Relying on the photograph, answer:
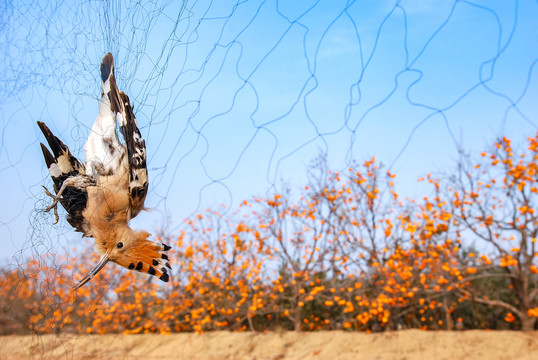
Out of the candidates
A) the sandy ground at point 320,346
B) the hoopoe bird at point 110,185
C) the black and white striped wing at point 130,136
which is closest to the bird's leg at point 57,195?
the hoopoe bird at point 110,185

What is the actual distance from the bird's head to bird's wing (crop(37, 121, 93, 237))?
0.16 meters

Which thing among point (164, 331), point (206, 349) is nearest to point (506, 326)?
point (206, 349)

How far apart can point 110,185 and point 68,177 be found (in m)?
0.19

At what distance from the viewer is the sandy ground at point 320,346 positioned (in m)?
5.65

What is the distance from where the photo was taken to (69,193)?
78.7 inches

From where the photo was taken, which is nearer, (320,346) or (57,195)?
(57,195)

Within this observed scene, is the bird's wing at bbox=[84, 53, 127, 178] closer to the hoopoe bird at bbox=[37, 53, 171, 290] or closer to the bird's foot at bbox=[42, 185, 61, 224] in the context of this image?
the hoopoe bird at bbox=[37, 53, 171, 290]

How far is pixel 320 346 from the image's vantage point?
22.4ft

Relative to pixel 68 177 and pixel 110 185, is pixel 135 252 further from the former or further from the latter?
pixel 68 177

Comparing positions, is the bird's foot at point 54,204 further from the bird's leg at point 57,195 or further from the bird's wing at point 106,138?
the bird's wing at point 106,138

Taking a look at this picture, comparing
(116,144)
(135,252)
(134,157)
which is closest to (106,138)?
(116,144)

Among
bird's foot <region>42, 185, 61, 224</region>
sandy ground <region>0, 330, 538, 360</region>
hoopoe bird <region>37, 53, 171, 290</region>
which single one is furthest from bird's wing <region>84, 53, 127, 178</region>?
sandy ground <region>0, 330, 538, 360</region>

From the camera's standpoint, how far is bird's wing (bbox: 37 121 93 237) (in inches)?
78.2

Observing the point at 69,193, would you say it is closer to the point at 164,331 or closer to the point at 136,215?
the point at 136,215
